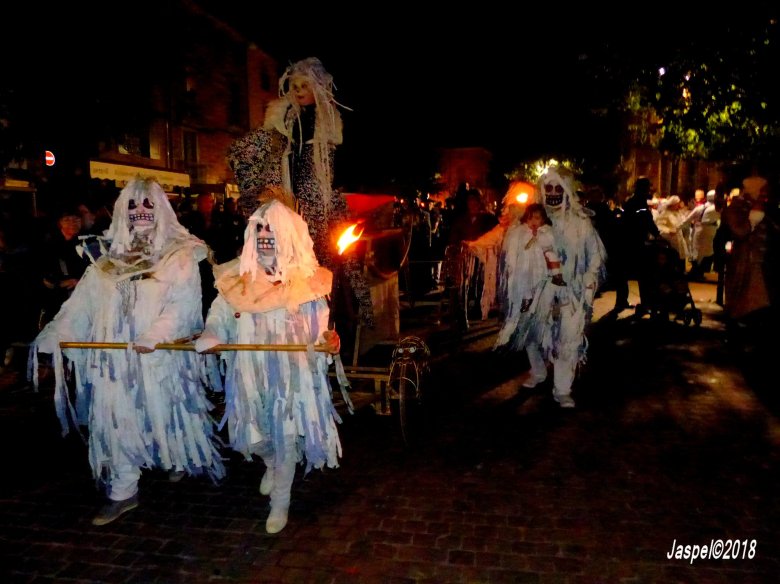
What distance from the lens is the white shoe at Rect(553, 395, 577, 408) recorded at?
598 cm

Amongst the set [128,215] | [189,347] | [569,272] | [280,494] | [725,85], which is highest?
[725,85]

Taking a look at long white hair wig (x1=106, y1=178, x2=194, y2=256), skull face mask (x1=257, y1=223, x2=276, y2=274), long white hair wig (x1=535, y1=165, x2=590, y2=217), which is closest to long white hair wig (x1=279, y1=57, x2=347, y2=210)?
long white hair wig (x1=106, y1=178, x2=194, y2=256)

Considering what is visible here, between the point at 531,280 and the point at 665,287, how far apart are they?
15.2 ft

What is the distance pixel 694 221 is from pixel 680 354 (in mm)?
9260

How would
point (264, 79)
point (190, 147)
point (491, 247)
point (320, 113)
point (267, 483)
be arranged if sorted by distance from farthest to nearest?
1. point (264, 79)
2. point (190, 147)
3. point (491, 247)
4. point (320, 113)
5. point (267, 483)

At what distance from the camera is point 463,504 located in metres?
4.12

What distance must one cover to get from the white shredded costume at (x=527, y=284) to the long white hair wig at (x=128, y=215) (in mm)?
3377

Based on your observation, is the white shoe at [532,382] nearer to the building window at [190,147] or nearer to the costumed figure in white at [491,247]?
the costumed figure in white at [491,247]

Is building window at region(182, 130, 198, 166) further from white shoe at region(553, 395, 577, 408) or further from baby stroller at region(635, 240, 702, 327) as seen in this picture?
white shoe at region(553, 395, 577, 408)

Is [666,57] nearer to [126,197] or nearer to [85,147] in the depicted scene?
[126,197]

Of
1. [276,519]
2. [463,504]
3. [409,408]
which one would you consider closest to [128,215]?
[276,519]

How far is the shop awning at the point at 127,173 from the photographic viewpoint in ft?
61.7

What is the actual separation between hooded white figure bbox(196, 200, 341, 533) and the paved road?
522 millimetres

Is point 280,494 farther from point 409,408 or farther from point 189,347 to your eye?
point 409,408
